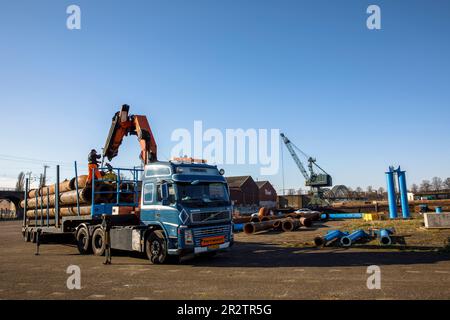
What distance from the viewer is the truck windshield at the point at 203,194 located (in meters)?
10.6

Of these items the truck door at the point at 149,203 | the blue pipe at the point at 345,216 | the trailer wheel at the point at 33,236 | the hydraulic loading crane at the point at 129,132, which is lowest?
the blue pipe at the point at 345,216

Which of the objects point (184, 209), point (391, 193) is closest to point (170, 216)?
point (184, 209)

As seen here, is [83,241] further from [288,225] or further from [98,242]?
[288,225]

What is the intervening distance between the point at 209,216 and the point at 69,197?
7.34 m

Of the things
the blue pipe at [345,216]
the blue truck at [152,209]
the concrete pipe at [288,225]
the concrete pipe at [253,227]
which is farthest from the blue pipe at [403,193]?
the blue truck at [152,209]

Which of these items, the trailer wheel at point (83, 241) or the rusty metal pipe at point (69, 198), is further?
the trailer wheel at point (83, 241)

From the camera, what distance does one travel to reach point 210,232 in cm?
1083

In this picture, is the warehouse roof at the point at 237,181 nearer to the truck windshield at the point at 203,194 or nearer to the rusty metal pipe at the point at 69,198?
the rusty metal pipe at the point at 69,198

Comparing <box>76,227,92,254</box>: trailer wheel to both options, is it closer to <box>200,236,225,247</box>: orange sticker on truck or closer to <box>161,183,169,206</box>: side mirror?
<box>161,183,169,206</box>: side mirror

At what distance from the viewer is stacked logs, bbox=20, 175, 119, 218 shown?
13594mm

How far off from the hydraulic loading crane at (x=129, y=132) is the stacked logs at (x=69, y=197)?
70.9 inches

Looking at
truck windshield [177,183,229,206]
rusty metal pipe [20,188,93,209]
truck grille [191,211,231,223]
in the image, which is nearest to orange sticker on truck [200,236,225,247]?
truck grille [191,211,231,223]

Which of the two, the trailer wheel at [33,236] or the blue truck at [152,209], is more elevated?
the blue truck at [152,209]
